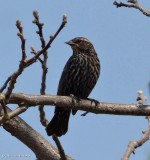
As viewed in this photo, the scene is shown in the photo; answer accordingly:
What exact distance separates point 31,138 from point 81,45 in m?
2.78

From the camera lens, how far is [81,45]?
712 cm

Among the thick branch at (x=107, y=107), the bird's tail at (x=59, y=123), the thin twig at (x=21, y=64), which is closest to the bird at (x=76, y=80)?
the bird's tail at (x=59, y=123)

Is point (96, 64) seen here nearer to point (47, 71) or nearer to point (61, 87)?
point (61, 87)

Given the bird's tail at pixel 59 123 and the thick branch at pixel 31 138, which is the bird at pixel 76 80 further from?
the thick branch at pixel 31 138

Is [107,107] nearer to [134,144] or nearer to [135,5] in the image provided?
[134,144]

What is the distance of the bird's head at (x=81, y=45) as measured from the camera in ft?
23.1

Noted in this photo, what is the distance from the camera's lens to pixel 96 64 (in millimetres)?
6828

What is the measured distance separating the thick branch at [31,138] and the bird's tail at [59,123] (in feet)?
3.36

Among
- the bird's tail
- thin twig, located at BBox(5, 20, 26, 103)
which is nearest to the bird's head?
the bird's tail

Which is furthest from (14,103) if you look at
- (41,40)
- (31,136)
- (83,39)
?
(83,39)

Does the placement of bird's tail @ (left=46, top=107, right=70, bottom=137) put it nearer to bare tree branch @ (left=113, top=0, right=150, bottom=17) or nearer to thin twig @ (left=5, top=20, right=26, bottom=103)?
bare tree branch @ (left=113, top=0, right=150, bottom=17)

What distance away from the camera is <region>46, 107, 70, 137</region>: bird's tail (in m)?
5.91

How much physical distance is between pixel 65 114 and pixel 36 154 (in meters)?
1.93

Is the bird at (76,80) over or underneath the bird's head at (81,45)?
underneath
